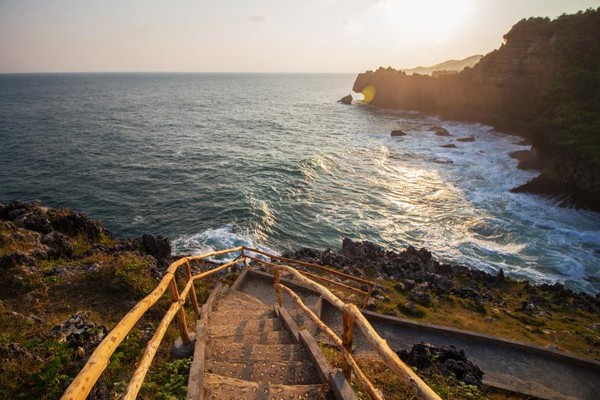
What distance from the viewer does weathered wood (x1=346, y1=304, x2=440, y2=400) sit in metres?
3.05

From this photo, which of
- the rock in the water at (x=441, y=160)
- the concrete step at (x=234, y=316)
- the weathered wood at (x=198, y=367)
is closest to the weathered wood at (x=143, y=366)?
the weathered wood at (x=198, y=367)

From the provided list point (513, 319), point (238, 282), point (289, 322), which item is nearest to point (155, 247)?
point (238, 282)

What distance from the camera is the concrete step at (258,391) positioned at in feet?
14.3

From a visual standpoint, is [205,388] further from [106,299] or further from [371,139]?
[371,139]

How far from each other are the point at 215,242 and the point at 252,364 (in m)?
18.9

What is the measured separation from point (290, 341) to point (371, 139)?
50912 millimetres

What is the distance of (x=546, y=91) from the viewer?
43719 millimetres

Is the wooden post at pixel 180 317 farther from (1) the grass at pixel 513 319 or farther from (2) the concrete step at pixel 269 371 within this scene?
(1) the grass at pixel 513 319

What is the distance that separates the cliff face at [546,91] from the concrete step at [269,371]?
3410 cm

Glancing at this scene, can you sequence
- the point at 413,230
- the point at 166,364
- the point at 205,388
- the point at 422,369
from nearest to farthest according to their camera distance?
1. the point at 205,388
2. the point at 166,364
3. the point at 422,369
4. the point at 413,230

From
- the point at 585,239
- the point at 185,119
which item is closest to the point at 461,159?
the point at 585,239

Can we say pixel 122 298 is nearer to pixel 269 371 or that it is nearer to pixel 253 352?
pixel 253 352

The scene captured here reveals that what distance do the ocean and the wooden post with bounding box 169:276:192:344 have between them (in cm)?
1722

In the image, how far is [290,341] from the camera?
639 centimetres
